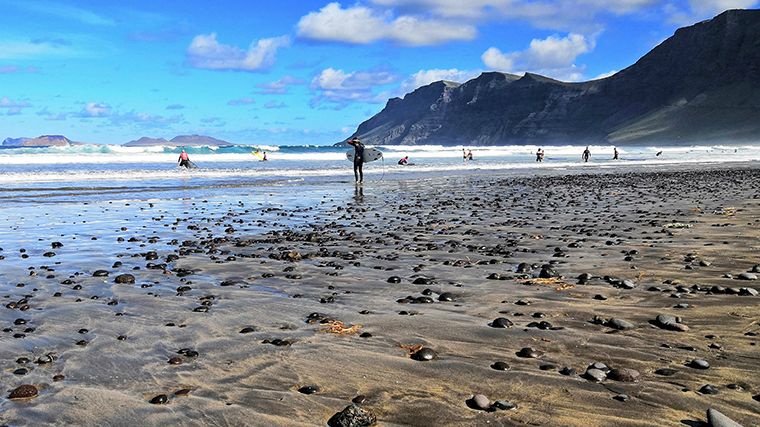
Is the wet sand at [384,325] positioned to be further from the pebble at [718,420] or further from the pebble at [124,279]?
the pebble at [718,420]

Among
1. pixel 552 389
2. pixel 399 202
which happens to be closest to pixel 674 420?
pixel 552 389

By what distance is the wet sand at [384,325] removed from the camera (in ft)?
14.1

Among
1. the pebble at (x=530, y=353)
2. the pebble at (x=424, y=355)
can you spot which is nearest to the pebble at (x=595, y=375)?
the pebble at (x=530, y=353)

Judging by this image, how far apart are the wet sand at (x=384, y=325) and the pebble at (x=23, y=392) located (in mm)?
75

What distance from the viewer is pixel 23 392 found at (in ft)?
14.8

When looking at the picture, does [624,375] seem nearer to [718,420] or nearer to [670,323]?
[718,420]

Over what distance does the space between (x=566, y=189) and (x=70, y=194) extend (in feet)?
66.3

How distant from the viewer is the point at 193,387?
4707 mm

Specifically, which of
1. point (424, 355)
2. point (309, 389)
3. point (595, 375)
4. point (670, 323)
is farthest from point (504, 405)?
point (670, 323)

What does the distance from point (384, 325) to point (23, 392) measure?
10.5ft

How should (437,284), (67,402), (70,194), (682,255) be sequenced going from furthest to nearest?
(70,194) → (682,255) → (437,284) → (67,402)

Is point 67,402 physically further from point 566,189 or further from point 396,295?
point 566,189

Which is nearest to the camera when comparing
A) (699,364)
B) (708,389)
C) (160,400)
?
(708,389)

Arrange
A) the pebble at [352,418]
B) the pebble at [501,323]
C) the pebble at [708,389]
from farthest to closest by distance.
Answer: the pebble at [501,323] → the pebble at [708,389] → the pebble at [352,418]
